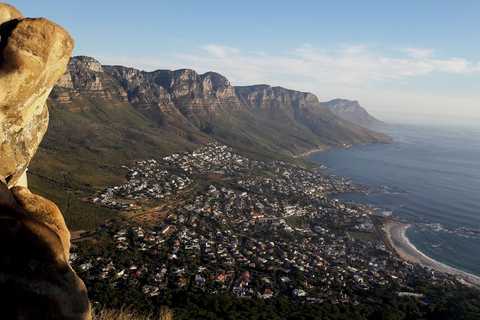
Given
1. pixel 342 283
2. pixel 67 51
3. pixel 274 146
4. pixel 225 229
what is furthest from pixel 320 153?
pixel 67 51

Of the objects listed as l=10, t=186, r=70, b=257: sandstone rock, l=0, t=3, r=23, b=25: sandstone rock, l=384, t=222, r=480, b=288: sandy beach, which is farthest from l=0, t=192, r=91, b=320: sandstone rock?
l=384, t=222, r=480, b=288: sandy beach

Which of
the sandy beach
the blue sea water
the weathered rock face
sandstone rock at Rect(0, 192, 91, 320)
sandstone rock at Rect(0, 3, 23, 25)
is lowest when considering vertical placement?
the sandy beach

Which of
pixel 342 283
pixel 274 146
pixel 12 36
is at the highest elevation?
pixel 12 36

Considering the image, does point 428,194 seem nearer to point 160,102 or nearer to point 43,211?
point 43,211

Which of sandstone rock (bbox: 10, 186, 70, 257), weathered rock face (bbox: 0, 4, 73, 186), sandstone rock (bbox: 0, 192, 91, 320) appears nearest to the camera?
sandstone rock (bbox: 0, 192, 91, 320)

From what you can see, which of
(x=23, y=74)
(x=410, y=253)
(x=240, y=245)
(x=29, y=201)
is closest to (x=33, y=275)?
(x=29, y=201)

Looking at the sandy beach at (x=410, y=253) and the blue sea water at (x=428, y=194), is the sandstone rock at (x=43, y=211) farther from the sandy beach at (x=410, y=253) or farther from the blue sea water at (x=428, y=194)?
the blue sea water at (x=428, y=194)

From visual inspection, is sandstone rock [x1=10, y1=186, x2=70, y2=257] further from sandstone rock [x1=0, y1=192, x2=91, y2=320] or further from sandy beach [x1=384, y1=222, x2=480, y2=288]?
sandy beach [x1=384, y1=222, x2=480, y2=288]

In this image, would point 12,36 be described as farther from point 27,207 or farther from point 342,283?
point 342,283
